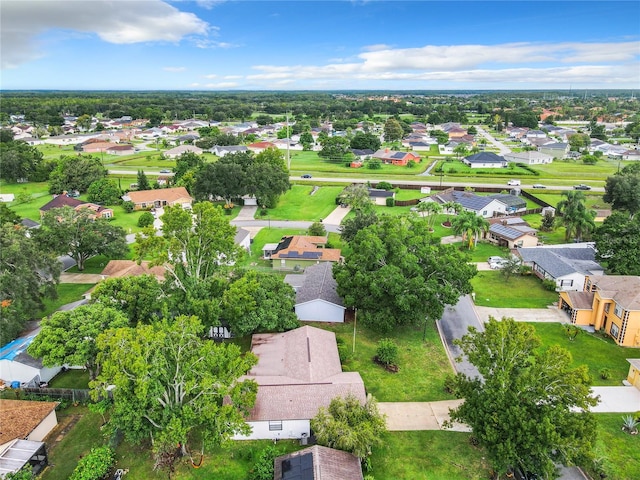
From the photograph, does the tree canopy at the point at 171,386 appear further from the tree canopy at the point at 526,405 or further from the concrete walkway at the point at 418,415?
the tree canopy at the point at 526,405

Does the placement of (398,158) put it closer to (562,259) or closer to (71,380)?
(562,259)

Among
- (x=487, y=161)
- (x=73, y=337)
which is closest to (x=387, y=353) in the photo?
(x=73, y=337)

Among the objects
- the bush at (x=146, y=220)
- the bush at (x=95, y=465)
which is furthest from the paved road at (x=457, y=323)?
the bush at (x=146, y=220)

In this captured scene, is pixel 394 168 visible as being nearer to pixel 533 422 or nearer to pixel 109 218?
pixel 109 218

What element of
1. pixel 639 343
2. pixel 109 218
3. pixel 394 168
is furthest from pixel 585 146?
pixel 109 218

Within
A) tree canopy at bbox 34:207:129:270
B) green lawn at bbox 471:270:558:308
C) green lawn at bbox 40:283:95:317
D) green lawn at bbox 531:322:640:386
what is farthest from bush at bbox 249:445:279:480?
tree canopy at bbox 34:207:129:270

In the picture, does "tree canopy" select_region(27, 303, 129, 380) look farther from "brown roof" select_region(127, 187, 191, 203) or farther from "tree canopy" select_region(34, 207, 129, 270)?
"brown roof" select_region(127, 187, 191, 203)

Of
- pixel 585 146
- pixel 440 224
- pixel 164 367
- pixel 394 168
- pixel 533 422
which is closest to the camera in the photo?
pixel 533 422
